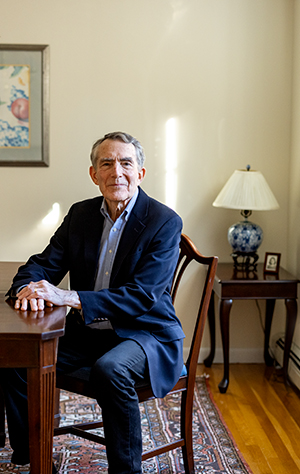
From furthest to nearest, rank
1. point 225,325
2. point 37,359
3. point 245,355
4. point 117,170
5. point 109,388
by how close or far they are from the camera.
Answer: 1. point 245,355
2. point 225,325
3. point 117,170
4. point 109,388
5. point 37,359

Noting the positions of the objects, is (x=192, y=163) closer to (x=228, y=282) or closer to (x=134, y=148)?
(x=228, y=282)

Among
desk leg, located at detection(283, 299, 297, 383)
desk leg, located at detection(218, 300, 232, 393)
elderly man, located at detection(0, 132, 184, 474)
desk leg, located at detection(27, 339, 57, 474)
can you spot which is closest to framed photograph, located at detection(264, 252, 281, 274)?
desk leg, located at detection(283, 299, 297, 383)

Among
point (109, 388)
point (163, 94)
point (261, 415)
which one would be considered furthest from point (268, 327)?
point (109, 388)

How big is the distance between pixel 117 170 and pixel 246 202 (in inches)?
49.3

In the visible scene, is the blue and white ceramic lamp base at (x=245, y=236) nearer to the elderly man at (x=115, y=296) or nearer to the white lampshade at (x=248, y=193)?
the white lampshade at (x=248, y=193)

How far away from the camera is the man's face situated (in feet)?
7.23

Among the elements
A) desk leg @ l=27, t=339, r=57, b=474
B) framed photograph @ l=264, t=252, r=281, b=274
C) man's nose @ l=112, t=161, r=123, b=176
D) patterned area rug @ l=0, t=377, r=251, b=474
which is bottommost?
patterned area rug @ l=0, t=377, r=251, b=474

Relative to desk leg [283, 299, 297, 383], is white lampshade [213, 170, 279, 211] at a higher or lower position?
higher

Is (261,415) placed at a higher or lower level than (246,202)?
lower

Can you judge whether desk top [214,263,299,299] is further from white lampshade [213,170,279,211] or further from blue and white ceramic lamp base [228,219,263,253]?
Result: white lampshade [213,170,279,211]

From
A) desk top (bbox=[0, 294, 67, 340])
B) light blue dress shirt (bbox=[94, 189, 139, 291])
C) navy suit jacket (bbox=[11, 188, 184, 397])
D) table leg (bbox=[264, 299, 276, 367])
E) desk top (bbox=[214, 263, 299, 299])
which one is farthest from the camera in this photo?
table leg (bbox=[264, 299, 276, 367])

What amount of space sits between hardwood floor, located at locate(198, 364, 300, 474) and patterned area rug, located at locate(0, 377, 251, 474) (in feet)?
0.22

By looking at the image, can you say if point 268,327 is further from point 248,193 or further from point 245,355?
point 248,193

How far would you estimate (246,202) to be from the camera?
126 inches
